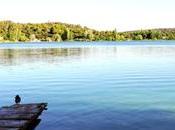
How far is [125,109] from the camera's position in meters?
29.5

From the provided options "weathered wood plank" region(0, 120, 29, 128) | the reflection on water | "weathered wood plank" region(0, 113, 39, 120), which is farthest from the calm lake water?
the reflection on water

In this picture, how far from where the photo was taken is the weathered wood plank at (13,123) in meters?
22.1

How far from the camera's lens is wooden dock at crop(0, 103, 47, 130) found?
22.2 meters

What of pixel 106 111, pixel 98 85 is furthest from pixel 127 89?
pixel 106 111

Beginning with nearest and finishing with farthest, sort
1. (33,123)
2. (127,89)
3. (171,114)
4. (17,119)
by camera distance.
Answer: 1. (17,119)
2. (33,123)
3. (171,114)
4. (127,89)

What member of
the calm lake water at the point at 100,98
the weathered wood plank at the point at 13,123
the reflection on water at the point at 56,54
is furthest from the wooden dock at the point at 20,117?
the reflection on water at the point at 56,54

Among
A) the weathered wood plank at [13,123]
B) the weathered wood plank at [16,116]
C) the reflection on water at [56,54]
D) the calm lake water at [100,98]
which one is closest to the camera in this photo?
the weathered wood plank at [13,123]

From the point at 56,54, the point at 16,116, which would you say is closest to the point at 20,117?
the point at 16,116

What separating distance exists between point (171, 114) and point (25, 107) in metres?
10.1

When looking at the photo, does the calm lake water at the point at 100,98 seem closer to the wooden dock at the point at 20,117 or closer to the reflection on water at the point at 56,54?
the wooden dock at the point at 20,117

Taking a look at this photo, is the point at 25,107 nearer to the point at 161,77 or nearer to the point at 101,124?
the point at 101,124

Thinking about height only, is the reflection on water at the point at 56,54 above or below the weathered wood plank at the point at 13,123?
below

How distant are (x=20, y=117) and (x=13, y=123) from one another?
1.53 m

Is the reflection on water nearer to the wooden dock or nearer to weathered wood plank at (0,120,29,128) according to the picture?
the wooden dock
